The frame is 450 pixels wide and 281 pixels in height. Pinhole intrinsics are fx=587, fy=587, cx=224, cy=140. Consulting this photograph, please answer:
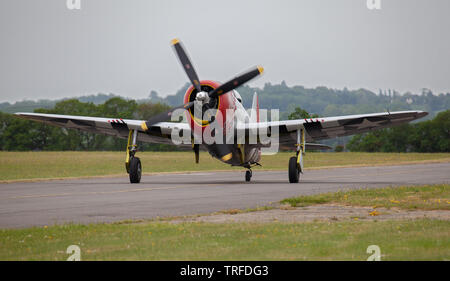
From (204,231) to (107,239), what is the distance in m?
1.73

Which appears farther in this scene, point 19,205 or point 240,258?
point 19,205

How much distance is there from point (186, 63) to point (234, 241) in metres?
16.1

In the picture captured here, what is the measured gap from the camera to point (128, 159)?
1033 inches

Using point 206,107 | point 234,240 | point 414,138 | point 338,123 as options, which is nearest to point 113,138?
point 414,138

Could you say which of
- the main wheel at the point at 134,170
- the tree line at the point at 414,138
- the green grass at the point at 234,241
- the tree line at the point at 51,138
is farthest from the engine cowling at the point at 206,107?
the tree line at the point at 414,138

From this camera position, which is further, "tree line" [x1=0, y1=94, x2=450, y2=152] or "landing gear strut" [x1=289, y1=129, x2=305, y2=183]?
"tree line" [x1=0, y1=94, x2=450, y2=152]

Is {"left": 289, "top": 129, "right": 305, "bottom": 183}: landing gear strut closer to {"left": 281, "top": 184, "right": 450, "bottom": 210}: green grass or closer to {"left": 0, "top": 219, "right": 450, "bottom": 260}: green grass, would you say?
{"left": 281, "top": 184, "right": 450, "bottom": 210}: green grass

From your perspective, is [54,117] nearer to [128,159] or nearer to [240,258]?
[128,159]

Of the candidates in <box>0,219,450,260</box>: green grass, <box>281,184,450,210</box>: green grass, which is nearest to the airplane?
<box>281,184,450,210</box>: green grass

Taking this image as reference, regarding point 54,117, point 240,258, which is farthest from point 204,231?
point 54,117

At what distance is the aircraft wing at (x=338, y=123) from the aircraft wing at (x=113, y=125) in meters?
3.53

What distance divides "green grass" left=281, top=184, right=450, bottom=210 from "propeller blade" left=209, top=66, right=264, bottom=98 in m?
7.71

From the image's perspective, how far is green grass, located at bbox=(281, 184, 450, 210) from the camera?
1450cm

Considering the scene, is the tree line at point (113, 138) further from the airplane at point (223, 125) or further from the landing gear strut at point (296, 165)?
the landing gear strut at point (296, 165)
